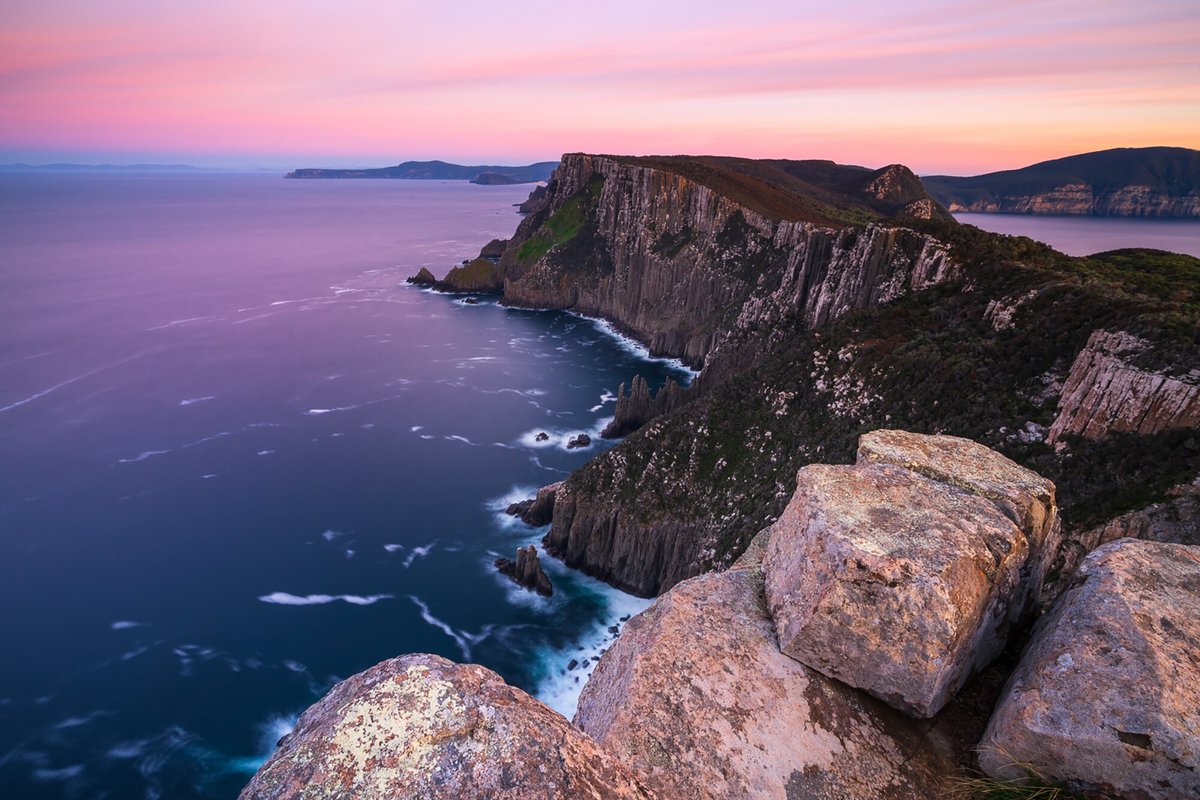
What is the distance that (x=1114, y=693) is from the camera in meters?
7.60

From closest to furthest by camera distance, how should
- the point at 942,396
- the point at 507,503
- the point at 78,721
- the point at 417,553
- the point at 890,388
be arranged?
the point at 942,396
the point at 78,721
the point at 890,388
the point at 417,553
the point at 507,503

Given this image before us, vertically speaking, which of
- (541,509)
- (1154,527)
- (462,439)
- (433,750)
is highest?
(433,750)

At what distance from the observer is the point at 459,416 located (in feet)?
281

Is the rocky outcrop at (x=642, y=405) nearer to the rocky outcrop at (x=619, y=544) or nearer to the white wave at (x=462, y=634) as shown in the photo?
the rocky outcrop at (x=619, y=544)

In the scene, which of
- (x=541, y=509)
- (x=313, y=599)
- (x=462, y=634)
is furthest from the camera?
(x=541, y=509)

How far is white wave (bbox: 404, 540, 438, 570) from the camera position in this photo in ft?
179

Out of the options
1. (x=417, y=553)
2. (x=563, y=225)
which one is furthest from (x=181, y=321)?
(x=417, y=553)

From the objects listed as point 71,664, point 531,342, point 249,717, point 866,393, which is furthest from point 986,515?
point 531,342

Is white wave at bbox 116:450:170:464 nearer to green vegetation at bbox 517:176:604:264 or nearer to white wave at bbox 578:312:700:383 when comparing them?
white wave at bbox 578:312:700:383

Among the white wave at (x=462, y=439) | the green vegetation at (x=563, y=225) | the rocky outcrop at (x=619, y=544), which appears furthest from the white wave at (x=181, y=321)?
the rocky outcrop at (x=619, y=544)

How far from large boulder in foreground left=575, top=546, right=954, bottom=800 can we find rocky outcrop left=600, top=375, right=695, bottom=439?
65.5 metres

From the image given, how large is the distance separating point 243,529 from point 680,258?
291 ft

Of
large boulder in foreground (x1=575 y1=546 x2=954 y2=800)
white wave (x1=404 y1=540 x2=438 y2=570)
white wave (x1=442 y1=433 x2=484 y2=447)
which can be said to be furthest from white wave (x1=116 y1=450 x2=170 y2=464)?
large boulder in foreground (x1=575 y1=546 x2=954 y2=800)

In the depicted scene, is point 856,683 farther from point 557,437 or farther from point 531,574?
point 557,437
